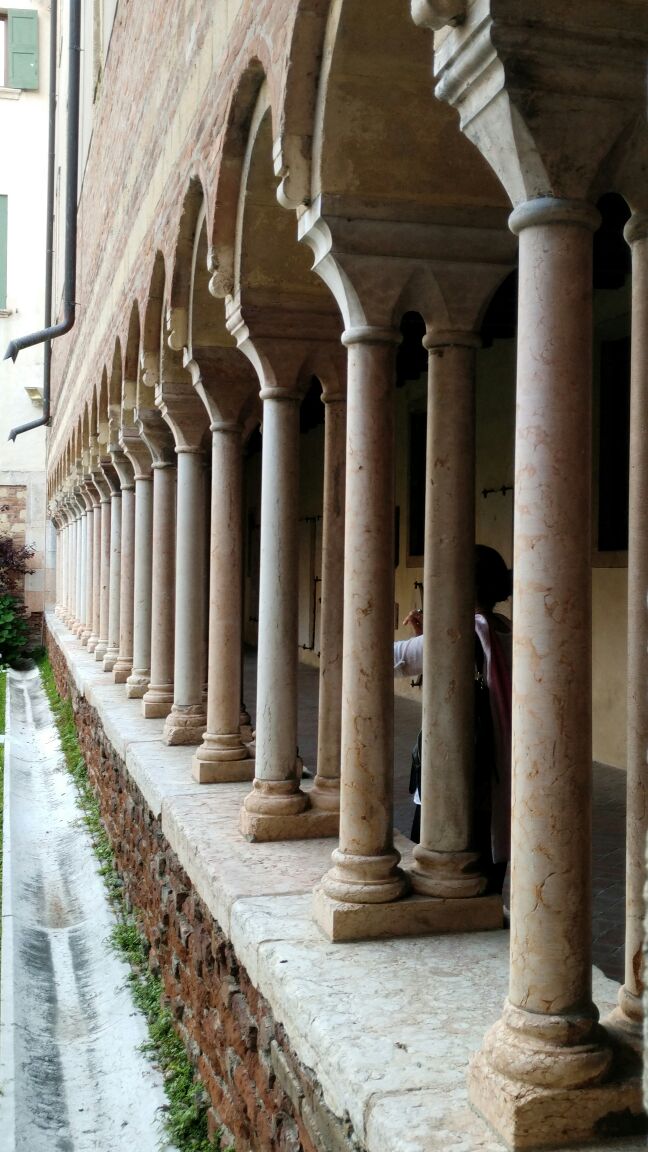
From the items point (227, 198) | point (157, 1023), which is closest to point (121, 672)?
point (157, 1023)

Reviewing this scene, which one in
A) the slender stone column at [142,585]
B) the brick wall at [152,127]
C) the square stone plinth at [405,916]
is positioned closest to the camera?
the square stone plinth at [405,916]

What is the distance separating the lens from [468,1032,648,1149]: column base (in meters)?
2.19

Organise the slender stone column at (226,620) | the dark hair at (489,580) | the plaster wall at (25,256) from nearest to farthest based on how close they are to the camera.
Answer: the dark hair at (489,580)
the slender stone column at (226,620)
the plaster wall at (25,256)

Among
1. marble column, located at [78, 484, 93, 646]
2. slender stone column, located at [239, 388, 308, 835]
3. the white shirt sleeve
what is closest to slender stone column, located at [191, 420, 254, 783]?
slender stone column, located at [239, 388, 308, 835]

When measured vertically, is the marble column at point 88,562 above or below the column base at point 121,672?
above

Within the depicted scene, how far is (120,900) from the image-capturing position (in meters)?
6.95

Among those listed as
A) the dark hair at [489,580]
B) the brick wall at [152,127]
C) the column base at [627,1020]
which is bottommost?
the column base at [627,1020]

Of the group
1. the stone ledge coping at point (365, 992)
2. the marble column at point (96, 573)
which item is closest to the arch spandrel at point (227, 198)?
the stone ledge coping at point (365, 992)

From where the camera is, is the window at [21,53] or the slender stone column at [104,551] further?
the window at [21,53]

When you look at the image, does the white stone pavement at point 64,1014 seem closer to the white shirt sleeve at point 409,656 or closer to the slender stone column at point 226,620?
the slender stone column at point 226,620

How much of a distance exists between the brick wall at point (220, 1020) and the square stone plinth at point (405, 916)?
0.29 metres

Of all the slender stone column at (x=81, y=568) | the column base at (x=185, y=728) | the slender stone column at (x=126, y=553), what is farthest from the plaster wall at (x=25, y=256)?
the column base at (x=185, y=728)

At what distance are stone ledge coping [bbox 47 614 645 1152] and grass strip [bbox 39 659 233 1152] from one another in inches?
28.2

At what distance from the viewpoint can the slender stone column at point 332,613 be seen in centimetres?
468
